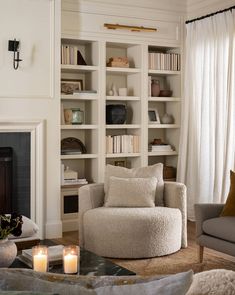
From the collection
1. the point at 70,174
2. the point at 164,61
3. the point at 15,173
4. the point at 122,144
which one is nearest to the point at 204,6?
the point at 164,61

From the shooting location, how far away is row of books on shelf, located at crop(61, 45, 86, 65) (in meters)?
5.92

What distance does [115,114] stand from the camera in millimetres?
6215

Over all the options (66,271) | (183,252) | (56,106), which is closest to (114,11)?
(56,106)

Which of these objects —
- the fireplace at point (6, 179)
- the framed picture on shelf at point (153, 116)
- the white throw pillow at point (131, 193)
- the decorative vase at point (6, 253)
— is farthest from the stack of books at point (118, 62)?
the decorative vase at point (6, 253)

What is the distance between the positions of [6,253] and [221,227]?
6.32 feet

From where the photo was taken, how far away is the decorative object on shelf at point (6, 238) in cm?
305

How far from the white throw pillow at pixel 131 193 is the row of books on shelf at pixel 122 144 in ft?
4.05

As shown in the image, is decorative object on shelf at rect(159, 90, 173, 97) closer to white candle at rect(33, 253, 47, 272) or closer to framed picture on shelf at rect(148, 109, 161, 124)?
framed picture on shelf at rect(148, 109, 161, 124)

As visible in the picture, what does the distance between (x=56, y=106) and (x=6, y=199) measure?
3.61ft

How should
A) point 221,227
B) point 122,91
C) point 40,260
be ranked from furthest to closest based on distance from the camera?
point 122,91, point 221,227, point 40,260

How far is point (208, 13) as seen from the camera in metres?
6.14

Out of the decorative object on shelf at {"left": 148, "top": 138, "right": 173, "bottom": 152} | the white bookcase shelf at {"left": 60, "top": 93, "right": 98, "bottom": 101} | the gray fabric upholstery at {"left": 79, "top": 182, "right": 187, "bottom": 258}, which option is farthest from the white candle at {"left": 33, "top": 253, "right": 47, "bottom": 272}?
the decorative object on shelf at {"left": 148, "top": 138, "right": 173, "bottom": 152}

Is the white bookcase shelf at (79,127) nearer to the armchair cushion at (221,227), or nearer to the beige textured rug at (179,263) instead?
the beige textured rug at (179,263)

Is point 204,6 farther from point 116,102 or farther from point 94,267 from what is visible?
point 94,267
